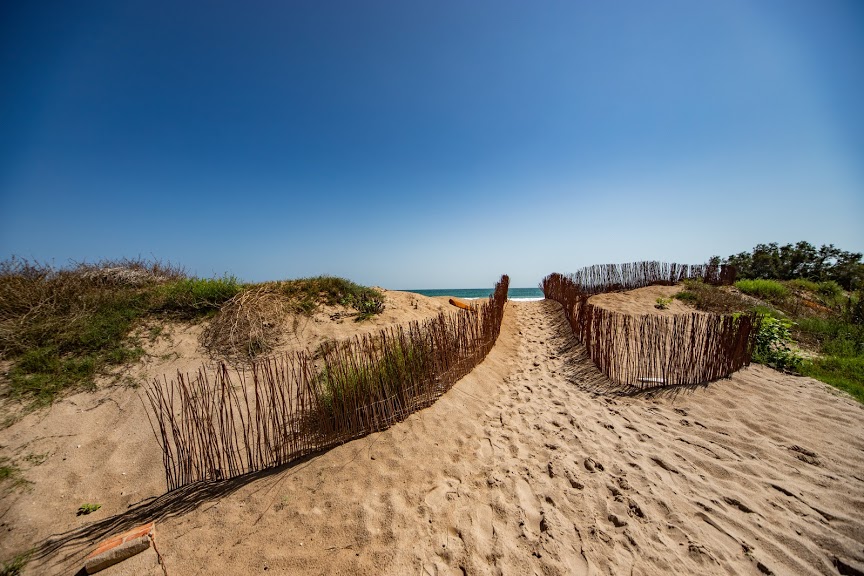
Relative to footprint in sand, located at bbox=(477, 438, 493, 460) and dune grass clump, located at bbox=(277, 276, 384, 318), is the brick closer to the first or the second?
footprint in sand, located at bbox=(477, 438, 493, 460)

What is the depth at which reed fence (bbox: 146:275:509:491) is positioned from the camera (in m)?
2.91

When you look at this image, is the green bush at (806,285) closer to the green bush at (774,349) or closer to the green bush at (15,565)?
the green bush at (774,349)

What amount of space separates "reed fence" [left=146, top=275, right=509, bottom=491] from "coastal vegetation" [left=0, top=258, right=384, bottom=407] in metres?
0.98

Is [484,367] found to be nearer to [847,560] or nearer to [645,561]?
[645,561]

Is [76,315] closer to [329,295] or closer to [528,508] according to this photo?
[329,295]

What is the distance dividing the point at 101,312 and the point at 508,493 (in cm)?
690

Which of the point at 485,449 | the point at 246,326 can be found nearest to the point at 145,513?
the point at 485,449

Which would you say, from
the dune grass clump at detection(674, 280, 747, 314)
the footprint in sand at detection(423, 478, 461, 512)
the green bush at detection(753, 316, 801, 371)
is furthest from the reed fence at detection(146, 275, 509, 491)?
the dune grass clump at detection(674, 280, 747, 314)

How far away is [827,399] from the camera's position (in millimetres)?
3971

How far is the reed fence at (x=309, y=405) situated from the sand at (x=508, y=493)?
19cm

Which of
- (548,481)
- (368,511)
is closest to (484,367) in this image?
(548,481)

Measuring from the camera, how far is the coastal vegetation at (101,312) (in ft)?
14.1

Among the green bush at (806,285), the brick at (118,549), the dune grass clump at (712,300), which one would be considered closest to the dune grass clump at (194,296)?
the brick at (118,549)

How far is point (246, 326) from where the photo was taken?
5.73m
